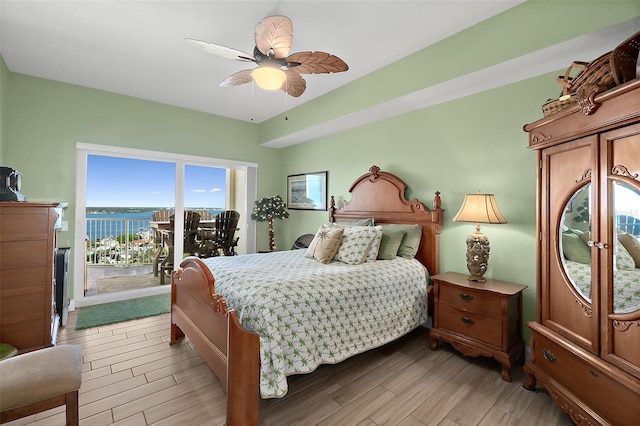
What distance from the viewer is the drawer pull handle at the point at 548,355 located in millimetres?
1757

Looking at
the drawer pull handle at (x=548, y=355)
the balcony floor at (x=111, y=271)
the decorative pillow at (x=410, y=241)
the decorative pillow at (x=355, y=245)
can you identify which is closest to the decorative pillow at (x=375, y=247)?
the decorative pillow at (x=355, y=245)

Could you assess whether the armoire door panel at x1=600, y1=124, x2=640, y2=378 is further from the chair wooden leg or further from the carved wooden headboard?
the chair wooden leg

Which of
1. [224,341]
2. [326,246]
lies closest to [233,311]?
[224,341]

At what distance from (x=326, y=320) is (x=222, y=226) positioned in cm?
325

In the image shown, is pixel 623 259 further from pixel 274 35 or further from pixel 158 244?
pixel 158 244

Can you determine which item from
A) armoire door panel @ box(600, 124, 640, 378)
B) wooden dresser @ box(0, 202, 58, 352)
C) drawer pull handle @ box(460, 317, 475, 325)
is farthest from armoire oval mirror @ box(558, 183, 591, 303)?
wooden dresser @ box(0, 202, 58, 352)

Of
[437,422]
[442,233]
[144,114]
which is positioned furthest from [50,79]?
[437,422]

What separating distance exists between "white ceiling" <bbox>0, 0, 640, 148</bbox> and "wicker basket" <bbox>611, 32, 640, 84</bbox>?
0.52 m

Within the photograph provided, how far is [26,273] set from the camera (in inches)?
85.0

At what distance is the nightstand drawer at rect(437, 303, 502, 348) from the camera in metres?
2.15

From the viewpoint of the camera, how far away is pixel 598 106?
1.45 meters

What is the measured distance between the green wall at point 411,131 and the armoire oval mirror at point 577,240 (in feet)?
2.21

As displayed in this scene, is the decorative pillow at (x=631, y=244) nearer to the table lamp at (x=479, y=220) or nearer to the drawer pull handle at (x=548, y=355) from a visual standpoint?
the drawer pull handle at (x=548, y=355)

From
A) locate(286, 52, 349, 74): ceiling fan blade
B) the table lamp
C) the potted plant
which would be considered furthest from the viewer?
the potted plant
